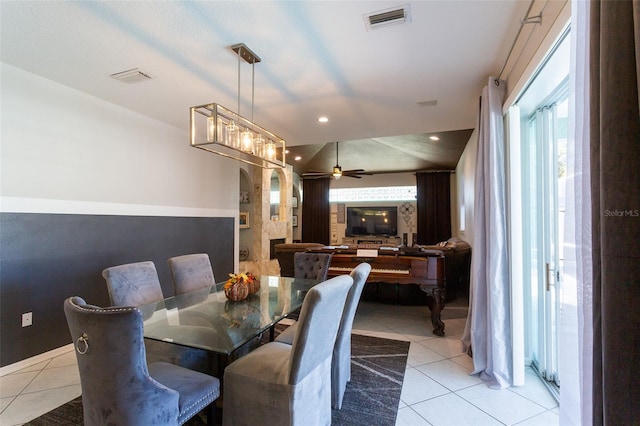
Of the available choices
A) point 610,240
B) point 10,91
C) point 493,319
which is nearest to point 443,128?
point 493,319

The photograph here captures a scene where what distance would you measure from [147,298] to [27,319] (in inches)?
55.9

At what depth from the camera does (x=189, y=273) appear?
3.10 metres

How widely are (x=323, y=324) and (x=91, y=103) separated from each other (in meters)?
3.70

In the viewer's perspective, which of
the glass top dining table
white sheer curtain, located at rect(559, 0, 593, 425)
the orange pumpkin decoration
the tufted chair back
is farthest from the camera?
the tufted chair back

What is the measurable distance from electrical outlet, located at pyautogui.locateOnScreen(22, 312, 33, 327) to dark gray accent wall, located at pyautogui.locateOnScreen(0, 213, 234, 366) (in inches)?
1.1

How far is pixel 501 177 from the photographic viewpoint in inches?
99.7

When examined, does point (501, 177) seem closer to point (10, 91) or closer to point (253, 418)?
point (253, 418)

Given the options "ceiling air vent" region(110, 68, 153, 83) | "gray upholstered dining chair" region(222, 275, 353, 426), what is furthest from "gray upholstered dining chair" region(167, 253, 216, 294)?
"ceiling air vent" region(110, 68, 153, 83)

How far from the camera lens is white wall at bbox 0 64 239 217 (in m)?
2.89

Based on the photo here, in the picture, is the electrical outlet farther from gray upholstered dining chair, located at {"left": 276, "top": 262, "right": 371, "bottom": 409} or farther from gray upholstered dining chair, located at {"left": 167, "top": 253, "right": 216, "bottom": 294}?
gray upholstered dining chair, located at {"left": 276, "top": 262, "right": 371, "bottom": 409}

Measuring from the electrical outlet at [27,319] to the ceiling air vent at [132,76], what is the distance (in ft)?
7.93

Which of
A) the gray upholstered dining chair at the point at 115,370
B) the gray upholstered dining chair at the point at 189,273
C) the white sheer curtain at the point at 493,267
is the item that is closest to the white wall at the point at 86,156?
the gray upholstered dining chair at the point at 189,273

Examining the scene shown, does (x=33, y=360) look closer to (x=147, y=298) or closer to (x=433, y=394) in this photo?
(x=147, y=298)

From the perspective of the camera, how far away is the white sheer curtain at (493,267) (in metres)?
2.47
